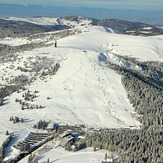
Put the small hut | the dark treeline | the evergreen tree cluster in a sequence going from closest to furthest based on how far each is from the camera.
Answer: the dark treeline, the evergreen tree cluster, the small hut

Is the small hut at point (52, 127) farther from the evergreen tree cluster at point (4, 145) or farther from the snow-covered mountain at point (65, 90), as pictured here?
the evergreen tree cluster at point (4, 145)

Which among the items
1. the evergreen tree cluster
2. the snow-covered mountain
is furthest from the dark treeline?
the evergreen tree cluster

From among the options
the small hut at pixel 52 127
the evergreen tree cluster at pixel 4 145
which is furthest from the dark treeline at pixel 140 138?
the evergreen tree cluster at pixel 4 145

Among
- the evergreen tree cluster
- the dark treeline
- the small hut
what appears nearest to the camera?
the dark treeline

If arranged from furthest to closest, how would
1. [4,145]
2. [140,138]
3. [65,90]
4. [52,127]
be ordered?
1. [65,90]
2. [52,127]
3. [140,138]
4. [4,145]

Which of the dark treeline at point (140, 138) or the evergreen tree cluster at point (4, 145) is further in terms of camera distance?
the evergreen tree cluster at point (4, 145)

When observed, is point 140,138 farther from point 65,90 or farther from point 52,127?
point 65,90

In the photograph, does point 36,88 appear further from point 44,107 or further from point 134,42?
point 134,42

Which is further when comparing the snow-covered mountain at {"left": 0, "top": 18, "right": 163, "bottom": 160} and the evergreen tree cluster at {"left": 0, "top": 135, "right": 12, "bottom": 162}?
the snow-covered mountain at {"left": 0, "top": 18, "right": 163, "bottom": 160}

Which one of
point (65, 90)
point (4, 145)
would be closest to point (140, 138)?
point (4, 145)

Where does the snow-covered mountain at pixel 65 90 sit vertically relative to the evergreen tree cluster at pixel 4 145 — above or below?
above

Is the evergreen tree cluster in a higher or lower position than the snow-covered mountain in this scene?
lower

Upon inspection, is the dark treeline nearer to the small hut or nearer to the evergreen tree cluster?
the small hut
